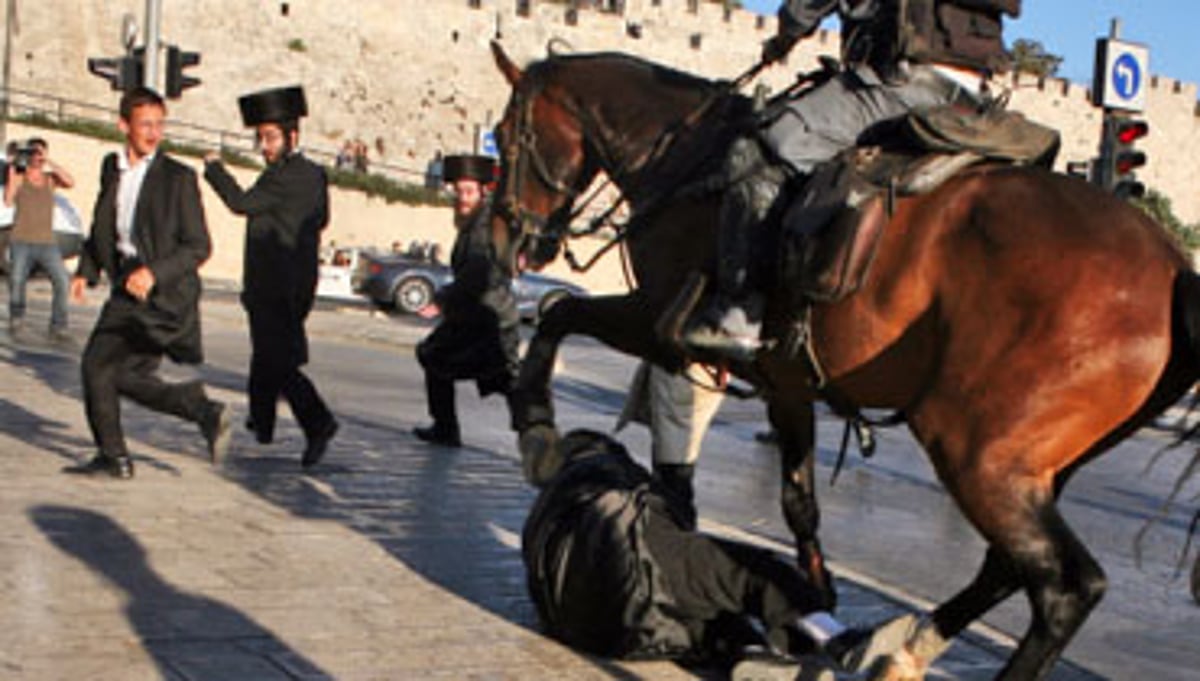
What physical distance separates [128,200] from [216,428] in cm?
132

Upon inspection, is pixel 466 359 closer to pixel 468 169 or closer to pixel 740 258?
pixel 468 169

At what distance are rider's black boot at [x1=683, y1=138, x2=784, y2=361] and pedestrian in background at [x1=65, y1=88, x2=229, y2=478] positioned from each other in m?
3.90

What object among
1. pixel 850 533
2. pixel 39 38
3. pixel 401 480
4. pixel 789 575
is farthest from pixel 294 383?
pixel 39 38

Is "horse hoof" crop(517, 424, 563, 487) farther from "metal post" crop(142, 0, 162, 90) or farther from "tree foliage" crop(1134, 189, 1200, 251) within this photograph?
"tree foliage" crop(1134, 189, 1200, 251)

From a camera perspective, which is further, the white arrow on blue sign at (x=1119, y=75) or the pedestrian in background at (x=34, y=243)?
the pedestrian in background at (x=34, y=243)

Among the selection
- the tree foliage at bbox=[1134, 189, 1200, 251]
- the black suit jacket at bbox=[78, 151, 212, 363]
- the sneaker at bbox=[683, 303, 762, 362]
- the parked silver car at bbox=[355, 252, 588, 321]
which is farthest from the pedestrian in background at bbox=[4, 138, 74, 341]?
the tree foliage at bbox=[1134, 189, 1200, 251]

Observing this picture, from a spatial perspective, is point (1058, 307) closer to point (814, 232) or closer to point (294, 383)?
point (814, 232)

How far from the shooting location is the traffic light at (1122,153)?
16.0 metres

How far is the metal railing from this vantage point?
46344 millimetres

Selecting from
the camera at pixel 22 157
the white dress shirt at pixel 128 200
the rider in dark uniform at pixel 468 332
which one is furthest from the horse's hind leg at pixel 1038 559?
the camera at pixel 22 157

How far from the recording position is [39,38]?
52.9m

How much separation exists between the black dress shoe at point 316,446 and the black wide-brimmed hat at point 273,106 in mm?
1832

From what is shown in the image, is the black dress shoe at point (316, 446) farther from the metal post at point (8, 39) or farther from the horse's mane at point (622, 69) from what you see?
the metal post at point (8, 39)

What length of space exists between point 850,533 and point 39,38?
4768cm
